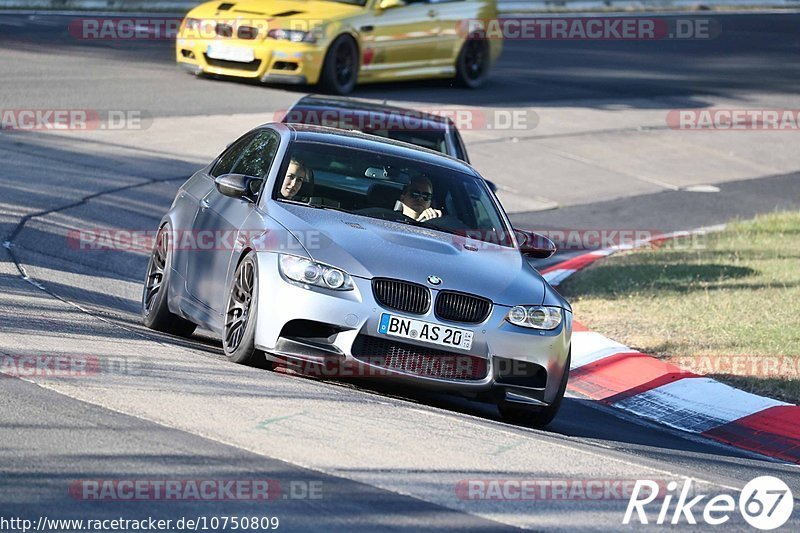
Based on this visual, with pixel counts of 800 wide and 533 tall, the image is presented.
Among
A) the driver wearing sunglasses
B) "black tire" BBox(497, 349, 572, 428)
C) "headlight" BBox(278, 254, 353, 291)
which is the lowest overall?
"black tire" BBox(497, 349, 572, 428)

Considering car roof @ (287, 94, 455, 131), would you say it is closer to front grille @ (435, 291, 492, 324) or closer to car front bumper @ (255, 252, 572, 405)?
car front bumper @ (255, 252, 572, 405)

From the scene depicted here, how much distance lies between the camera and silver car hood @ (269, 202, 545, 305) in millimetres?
7711

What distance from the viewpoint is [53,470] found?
561 cm

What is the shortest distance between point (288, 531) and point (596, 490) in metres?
1.70

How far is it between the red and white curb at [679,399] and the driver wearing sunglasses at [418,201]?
1940 millimetres

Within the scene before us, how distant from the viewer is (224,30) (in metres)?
19.4

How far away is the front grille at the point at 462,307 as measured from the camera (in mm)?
7672

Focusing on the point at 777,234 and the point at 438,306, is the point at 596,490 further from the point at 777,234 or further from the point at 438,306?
the point at 777,234

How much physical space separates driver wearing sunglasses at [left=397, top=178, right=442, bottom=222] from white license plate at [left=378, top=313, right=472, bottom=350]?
4.29 feet
